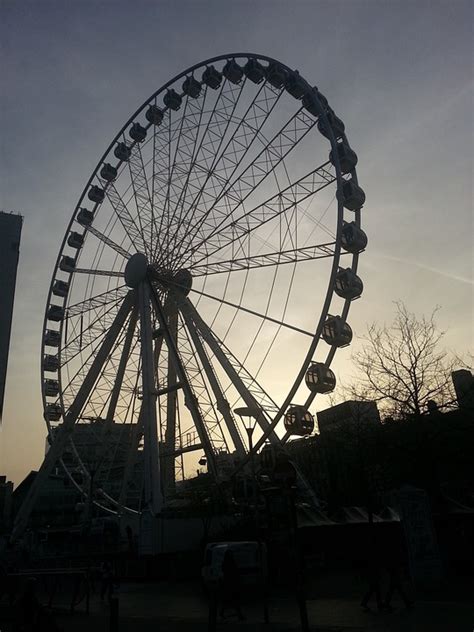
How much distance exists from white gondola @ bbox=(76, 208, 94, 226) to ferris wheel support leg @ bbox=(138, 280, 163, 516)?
10.0 metres

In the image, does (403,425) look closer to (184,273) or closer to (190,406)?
(190,406)

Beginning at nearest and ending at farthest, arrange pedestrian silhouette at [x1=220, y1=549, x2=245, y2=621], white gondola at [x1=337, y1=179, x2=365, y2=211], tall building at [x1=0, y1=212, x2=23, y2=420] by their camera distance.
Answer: pedestrian silhouette at [x1=220, y1=549, x2=245, y2=621] → white gondola at [x1=337, y1=179, x2=365, y2=211] → tall building at [x1=0, y1=212, x2=23, y2=420]

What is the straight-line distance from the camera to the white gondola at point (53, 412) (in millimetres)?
32188

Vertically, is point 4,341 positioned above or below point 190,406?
above

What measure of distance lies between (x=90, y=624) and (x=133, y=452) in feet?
49.4

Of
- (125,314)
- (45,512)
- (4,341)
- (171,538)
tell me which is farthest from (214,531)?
(45,512)

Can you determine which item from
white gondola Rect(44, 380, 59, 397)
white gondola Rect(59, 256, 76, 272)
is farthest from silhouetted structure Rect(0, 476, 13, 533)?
white gondola Rect(59, 256, 76, 272)

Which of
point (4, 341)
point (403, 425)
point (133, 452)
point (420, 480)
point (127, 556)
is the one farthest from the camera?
point (4, 341)

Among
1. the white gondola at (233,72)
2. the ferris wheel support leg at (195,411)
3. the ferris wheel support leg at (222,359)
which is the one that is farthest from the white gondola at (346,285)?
the white gondola at (233,72)

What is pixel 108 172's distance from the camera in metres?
31.2

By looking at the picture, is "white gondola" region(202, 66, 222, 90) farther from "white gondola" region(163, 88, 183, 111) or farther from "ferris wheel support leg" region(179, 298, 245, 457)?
"ferris wheel support leg" region(179, 298, 245, 457)

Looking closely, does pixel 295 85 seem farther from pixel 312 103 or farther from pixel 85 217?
pixel 85 217

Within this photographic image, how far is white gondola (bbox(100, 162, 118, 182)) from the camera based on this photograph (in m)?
31.0

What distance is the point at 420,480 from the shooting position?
2020 centimetres
